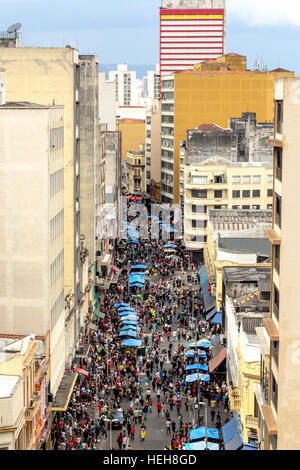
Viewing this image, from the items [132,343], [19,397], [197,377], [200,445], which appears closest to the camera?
[19,397]

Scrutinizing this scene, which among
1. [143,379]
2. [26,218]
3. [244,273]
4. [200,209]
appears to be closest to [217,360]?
[143,379]

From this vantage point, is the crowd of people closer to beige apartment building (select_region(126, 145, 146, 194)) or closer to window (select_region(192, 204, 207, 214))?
window (select_region(192, 204, 207, 214))

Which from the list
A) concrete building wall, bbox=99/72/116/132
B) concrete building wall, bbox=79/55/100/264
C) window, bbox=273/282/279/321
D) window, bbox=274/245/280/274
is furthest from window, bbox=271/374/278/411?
concrete building wall, bbox=99/72/116/132

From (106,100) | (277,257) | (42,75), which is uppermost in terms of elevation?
(42,75)

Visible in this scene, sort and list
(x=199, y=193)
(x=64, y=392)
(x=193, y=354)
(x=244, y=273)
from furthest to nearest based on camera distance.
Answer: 1. (x=199, y=193)
2. (x=244, y=273)
3. (x=193, y=354)
4. (x=64, y=392)

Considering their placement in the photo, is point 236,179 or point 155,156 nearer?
point 236,179

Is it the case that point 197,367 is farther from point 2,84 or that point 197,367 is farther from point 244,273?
point 2,84

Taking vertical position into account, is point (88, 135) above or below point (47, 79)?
below
